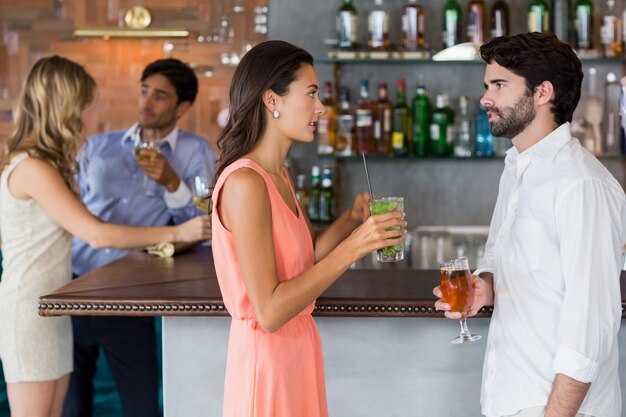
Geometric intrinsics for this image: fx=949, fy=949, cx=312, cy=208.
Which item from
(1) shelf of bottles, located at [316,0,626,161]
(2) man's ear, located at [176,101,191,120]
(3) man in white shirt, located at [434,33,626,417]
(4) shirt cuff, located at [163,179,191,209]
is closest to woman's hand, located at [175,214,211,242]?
(4) shirt cuff, located at [163,179,191,209]

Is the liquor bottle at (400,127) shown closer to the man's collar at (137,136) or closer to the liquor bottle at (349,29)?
the liquor bottle at (349,29)

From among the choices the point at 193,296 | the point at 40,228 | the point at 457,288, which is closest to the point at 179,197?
Answer: the point at 40,228

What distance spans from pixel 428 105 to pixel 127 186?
1.55 m

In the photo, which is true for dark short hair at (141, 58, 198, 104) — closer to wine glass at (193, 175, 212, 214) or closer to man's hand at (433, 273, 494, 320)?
wine glass at (193, 175, 212, 214)

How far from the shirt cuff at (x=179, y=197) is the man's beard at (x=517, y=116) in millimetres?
1838

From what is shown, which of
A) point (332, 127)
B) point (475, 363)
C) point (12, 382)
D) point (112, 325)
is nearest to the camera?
point (475, 363)

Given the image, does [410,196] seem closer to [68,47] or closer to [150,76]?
[150,76]

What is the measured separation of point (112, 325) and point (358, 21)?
2098 millimetres

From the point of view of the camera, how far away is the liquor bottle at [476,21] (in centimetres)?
442

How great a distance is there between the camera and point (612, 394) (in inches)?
75.0

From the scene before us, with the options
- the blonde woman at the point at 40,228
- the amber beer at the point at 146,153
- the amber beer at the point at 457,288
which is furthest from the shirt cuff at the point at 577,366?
the amber beer at the point at 146,153

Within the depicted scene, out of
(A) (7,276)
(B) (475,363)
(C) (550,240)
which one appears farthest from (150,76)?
(C) (550,240)

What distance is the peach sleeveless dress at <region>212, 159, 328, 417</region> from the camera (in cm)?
193

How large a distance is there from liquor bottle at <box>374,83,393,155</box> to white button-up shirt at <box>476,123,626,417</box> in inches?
96.1
